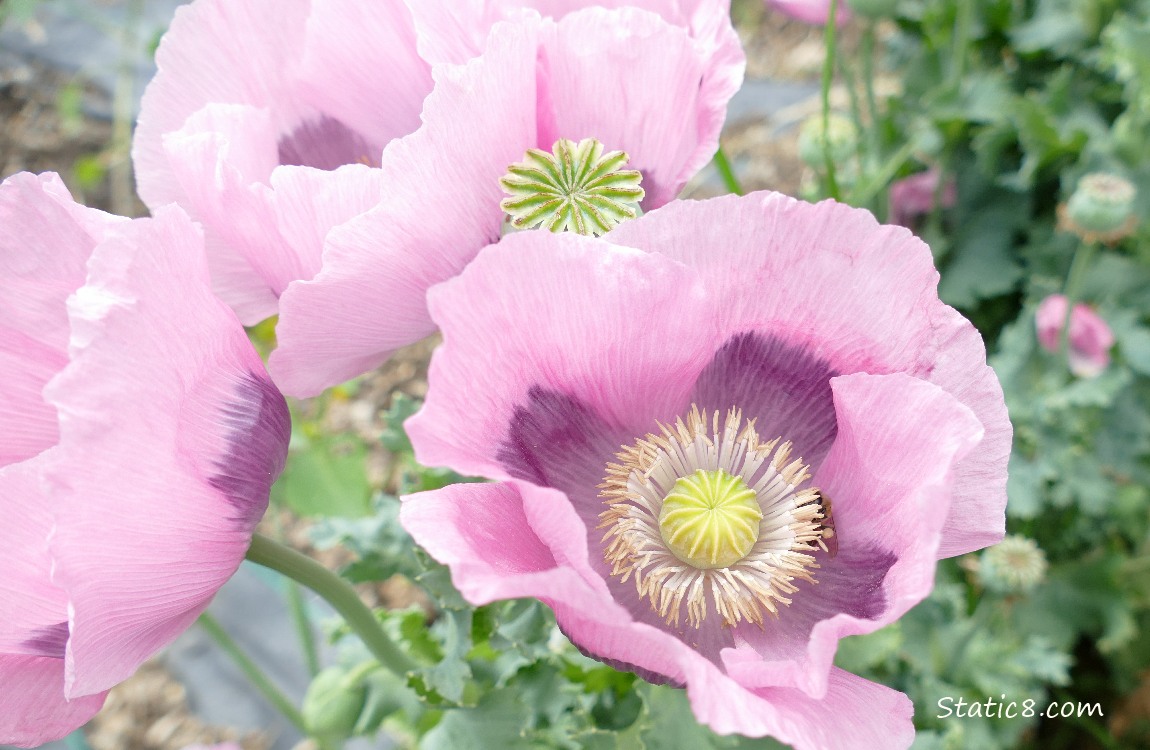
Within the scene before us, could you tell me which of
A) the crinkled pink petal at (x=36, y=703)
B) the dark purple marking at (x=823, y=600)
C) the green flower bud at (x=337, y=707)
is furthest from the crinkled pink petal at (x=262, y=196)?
the green flower bud at (x=337, y=707)

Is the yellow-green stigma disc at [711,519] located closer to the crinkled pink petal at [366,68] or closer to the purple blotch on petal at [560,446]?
the purple blotch on petal at [560,446]

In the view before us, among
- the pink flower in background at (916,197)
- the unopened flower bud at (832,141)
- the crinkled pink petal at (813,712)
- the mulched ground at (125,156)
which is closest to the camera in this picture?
the crinkled pink petal at (813,712)

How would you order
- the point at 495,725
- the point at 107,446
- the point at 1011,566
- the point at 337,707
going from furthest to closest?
the point at 1011,566 → the point at 337,707 → the point at 495,725 → the point at 107,446

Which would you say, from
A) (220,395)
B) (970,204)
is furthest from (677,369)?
(970,204)

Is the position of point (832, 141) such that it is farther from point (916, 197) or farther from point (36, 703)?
point (36, 703)

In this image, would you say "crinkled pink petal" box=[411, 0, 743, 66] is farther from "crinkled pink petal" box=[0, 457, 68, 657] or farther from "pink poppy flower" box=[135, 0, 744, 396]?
"crinkled pink petal" box=[0, 457, 68, 657]

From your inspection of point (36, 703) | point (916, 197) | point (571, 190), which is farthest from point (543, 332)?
point (916, 197)

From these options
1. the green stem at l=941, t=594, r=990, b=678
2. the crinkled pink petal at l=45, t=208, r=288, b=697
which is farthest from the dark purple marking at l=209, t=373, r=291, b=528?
the green stem at l=941, t=594, r=990, b=678
